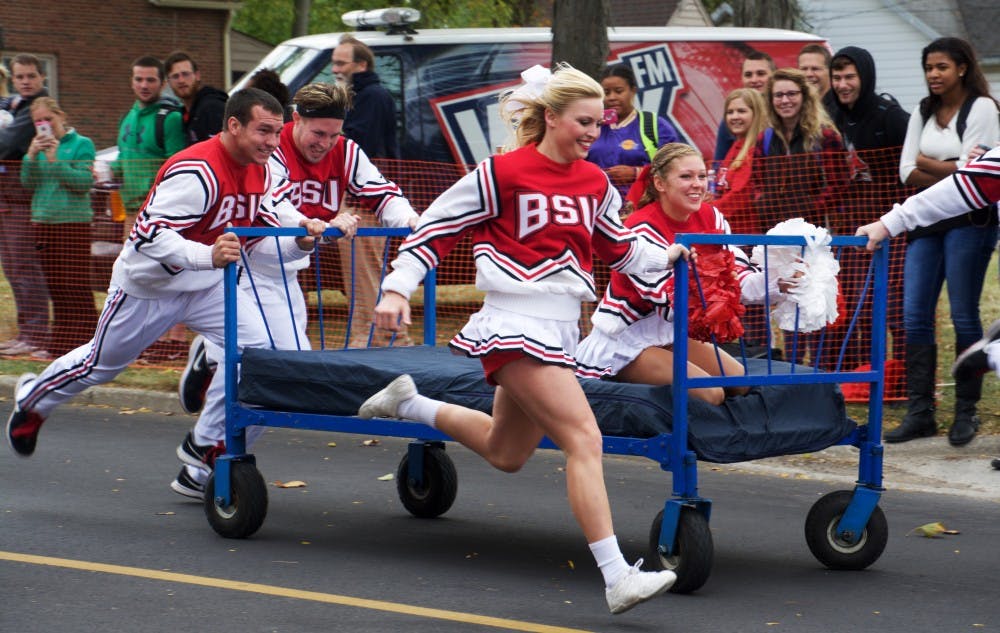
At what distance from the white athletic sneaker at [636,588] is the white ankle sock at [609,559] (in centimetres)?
4

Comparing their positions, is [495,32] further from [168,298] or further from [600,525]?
[600,525]

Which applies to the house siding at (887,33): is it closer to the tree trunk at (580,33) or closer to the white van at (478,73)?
the white van at (478,73)

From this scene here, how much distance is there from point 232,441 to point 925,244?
4260 mm

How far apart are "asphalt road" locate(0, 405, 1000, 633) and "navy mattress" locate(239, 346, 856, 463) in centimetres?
55

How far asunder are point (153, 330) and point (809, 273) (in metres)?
2.99

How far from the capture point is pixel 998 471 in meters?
8.65

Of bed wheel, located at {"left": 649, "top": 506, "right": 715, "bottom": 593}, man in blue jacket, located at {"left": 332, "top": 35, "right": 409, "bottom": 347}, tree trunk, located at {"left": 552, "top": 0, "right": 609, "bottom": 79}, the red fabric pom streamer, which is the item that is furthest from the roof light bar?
bed wheel, located at {"left": 649, "top": 506, "right": 715, "bottom": 593}

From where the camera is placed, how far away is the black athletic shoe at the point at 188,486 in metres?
7.73

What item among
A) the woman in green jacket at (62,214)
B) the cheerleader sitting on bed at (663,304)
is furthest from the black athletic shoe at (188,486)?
the woman in green jacket at (62,214)

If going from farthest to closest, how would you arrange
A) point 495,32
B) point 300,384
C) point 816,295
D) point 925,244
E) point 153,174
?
point 495,32, point 153,174, point 925,244, point 300,384, point 816,295

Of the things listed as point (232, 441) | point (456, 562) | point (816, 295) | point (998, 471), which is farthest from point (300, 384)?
point (998, 471)

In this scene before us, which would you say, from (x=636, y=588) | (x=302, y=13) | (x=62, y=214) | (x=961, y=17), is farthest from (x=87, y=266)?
(x=961, y=17)

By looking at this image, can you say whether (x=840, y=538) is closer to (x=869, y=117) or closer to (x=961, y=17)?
(x=869, y=117)

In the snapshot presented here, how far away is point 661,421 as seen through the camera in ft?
19.6
